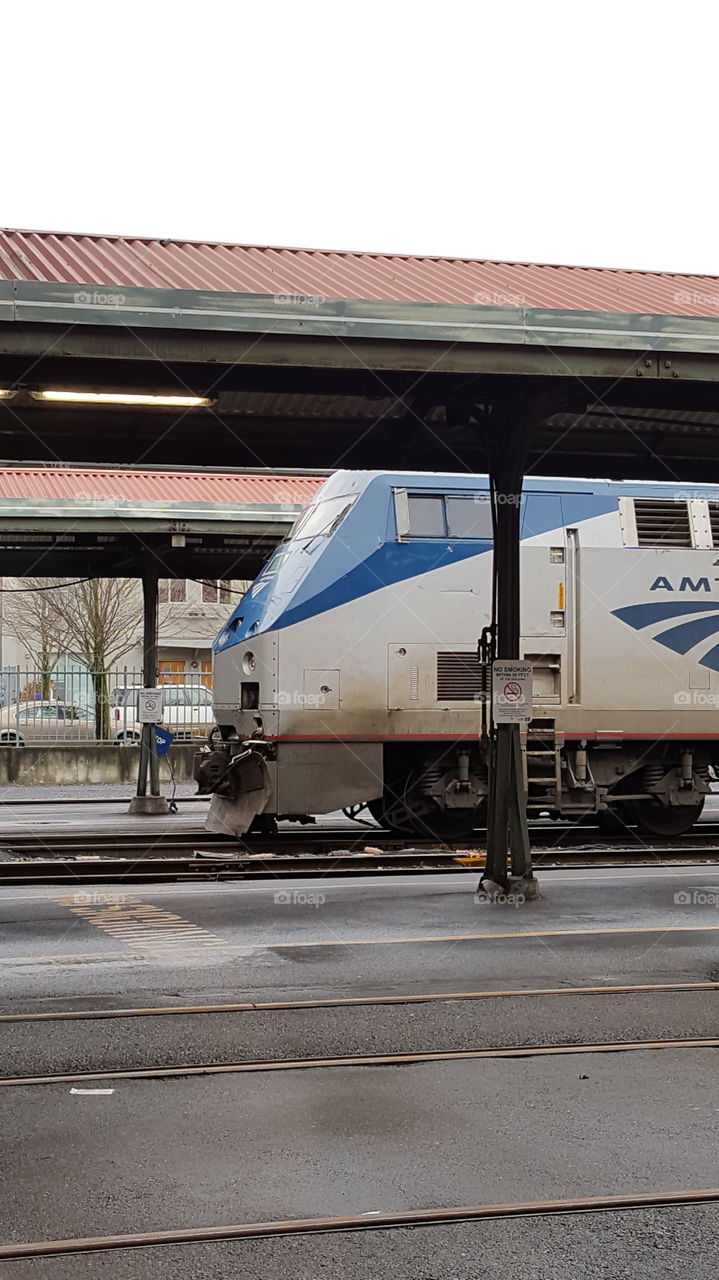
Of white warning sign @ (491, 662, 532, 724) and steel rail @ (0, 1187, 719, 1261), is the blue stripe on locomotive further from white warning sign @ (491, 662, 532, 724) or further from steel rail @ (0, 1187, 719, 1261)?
steel rail @ (0, 1187, 719, 1261)

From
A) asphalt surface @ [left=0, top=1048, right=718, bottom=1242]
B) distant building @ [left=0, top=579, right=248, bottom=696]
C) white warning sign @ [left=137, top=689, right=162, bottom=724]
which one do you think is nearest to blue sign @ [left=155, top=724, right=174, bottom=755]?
Answer: white warning sign @ [left=137, top=689, right=162, bottom=724]

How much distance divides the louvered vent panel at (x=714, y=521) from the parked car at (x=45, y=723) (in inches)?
626

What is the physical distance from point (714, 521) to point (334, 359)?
778 cm

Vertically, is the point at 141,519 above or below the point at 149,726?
above

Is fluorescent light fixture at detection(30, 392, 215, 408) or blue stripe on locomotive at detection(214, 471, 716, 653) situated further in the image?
blue stripe on locomotive at detection(214, 471, 716, 653)

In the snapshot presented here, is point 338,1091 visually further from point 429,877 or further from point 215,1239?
point 429,877

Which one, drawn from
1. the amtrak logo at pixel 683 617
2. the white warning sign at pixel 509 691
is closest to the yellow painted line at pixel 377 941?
the white warning sign at pixel 509 691

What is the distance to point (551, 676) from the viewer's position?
50.8 feet

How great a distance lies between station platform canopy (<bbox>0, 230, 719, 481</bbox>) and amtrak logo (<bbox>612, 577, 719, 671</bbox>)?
1.89m

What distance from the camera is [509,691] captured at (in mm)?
11781

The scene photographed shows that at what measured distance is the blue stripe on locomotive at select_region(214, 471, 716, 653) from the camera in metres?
14.7

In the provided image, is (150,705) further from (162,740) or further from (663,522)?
(663,522)

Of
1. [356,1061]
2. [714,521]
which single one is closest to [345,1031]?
[356,1061]

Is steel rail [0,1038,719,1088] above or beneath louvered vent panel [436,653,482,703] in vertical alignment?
beneath
